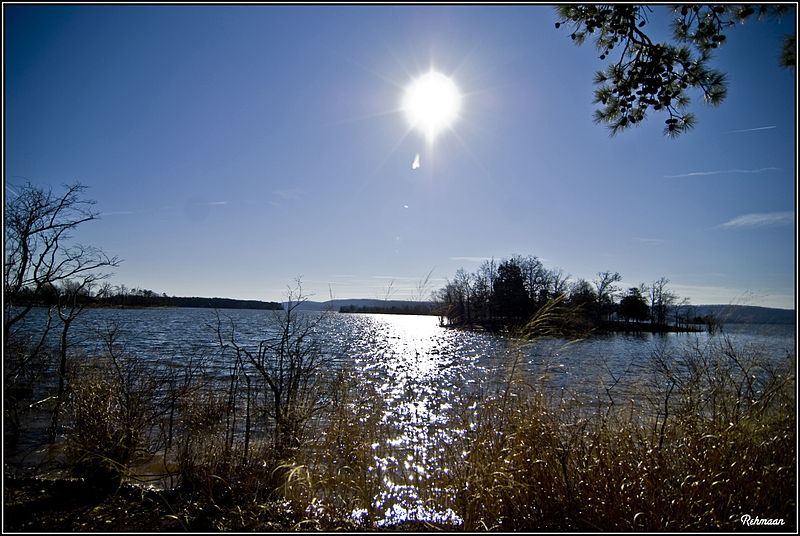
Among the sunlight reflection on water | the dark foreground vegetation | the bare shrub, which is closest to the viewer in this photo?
the dark foreground vegetation

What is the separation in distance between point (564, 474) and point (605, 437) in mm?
1163

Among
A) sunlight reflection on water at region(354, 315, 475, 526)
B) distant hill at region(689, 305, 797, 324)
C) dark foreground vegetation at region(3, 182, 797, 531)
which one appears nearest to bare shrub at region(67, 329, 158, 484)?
dark foreground vegetation at region(3, 182, 797, 531)

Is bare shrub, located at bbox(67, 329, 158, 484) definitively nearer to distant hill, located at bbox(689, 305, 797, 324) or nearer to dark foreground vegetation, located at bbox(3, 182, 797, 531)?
dark foreground vegetation, located at bbox(3, 182, 797, 531)

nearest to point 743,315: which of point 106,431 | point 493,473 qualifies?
point 493,473

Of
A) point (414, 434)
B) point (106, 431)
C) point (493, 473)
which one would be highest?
point (493, 473)

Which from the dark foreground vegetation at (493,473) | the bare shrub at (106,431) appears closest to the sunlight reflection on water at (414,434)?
the dark foreground vegetation at (493,473)

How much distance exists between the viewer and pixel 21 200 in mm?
6973

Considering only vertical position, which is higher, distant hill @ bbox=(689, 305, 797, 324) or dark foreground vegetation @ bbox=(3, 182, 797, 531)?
distant hill @ bbox=(689, 305, 797, 324)

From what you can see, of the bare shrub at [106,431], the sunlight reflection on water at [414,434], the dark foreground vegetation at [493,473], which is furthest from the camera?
the bare shrub at [106,431]

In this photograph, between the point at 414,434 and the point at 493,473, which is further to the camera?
the point at 414,434

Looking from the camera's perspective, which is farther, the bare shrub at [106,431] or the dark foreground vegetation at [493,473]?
the bare shrub at [106,431]

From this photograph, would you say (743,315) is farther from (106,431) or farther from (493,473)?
(106,431)

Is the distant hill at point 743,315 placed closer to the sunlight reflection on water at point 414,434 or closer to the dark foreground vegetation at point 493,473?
the dark foreground vegetation at point 493,473

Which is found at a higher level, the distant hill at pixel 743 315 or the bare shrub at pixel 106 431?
the distant hill at pixel 743 315
